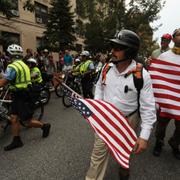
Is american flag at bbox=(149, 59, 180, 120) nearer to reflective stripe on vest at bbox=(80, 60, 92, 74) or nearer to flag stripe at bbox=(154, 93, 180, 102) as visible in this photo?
flag stripe at bbox=(154, 93, 180, 102)

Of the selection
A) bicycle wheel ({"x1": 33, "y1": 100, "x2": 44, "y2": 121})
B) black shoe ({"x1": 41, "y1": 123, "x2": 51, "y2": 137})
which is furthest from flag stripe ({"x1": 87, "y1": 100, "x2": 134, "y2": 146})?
bicycle wheel ({"x1": 33, "y1": 100, "x2": 44, "y2": 121})

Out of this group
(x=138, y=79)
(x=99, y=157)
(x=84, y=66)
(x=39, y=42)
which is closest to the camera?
(x=138, y=79)

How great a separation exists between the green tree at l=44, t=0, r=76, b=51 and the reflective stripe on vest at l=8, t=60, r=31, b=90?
17.9m

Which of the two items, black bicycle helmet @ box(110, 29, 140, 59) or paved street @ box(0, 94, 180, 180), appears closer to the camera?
black bicycle helmet @ box(110, 29, 140, 59)

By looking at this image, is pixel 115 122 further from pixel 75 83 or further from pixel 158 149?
pixel 75 83

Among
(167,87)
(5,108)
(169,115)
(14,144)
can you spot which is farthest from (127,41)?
(5,108)

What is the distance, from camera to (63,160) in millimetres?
3984

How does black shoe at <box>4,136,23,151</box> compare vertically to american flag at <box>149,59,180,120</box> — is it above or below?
below

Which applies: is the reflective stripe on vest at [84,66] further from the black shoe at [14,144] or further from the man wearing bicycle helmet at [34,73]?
the black shoe at [14,144]

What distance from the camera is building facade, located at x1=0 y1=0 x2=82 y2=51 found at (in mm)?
20016

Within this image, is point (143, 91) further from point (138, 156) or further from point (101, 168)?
point (138, 156)

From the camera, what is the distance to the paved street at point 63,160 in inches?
138

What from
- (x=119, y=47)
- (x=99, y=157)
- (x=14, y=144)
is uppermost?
(x=119, y=47)

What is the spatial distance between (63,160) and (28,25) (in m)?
20.5
